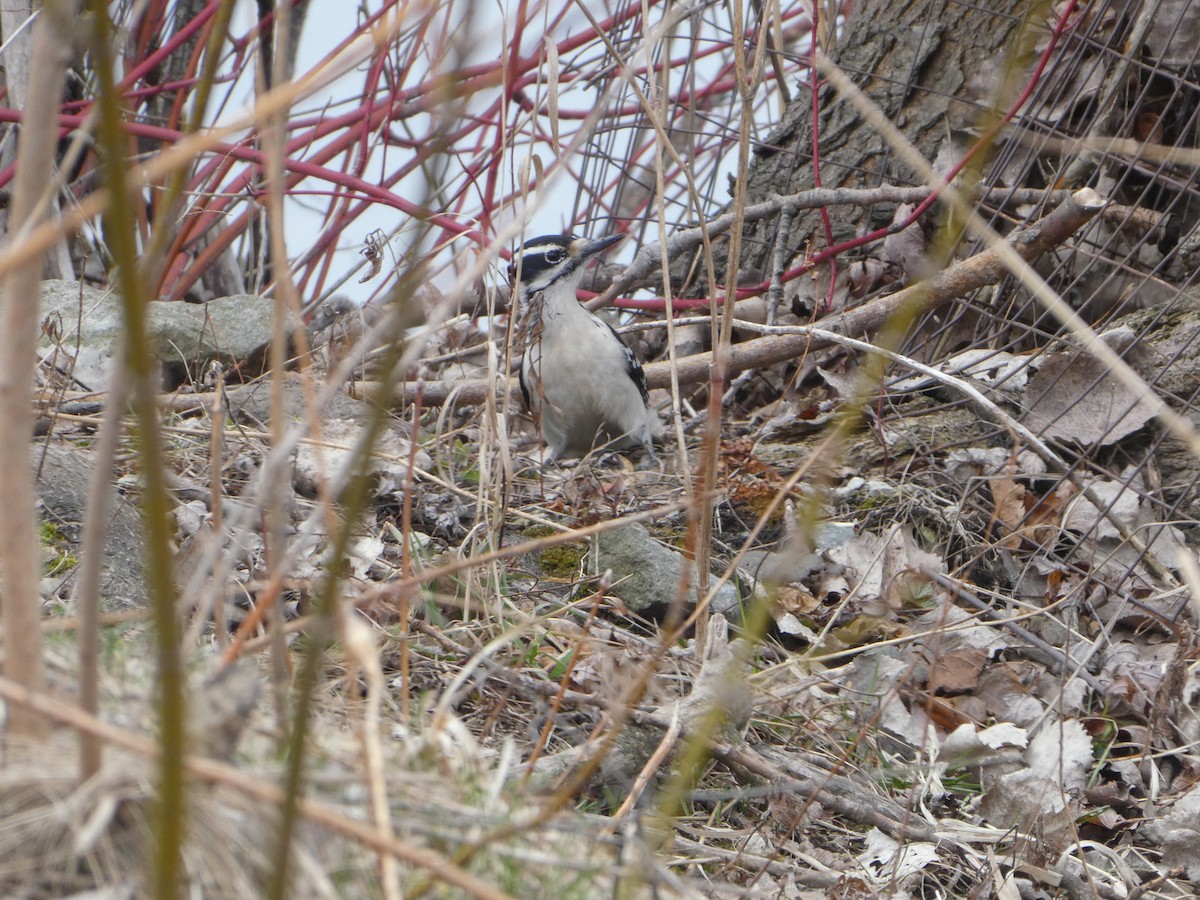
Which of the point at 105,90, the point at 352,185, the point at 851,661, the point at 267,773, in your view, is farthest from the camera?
the point at 352,185

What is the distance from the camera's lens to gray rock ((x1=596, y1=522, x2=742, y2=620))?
358cm

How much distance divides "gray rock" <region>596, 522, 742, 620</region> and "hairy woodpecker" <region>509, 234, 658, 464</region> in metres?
1.68

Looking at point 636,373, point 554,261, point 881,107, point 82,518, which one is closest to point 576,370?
point 636,373

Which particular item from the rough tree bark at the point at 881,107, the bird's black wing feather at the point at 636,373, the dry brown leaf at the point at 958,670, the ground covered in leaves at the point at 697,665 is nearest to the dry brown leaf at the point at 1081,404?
the ground covered in leaves at the point at 697,665

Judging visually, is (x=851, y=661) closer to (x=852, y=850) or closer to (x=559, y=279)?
(x=852, y=850)

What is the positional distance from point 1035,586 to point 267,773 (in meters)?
3.31

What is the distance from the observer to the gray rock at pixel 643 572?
358 cm

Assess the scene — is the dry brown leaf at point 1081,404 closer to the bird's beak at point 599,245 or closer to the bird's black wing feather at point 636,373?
the bird's black wing feather at point 636,373

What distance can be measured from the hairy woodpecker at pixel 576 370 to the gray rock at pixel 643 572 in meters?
1.68

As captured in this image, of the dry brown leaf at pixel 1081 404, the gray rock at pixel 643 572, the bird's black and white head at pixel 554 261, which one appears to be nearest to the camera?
the gray rock at pixel 643 572

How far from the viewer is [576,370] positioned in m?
5.54

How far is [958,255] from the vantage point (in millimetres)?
5297

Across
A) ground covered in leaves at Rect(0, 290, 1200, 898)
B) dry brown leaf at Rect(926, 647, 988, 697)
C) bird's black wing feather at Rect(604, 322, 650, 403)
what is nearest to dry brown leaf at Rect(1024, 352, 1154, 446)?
ground covered in leaves at Rect(0, 290, 1200, 898)

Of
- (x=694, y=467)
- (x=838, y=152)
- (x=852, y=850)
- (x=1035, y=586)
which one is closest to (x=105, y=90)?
(x=852, y=850)
